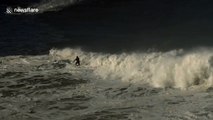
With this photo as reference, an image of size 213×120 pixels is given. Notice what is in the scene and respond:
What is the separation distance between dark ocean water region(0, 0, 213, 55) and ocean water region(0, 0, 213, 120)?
6cm

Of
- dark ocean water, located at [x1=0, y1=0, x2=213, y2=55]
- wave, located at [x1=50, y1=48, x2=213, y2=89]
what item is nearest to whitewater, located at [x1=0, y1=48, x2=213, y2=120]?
wave, located at [x1=50, y1=48, x2=213, y2=89]

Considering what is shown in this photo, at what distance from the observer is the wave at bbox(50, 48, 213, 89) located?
1878 cm

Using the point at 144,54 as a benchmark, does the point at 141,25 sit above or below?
above

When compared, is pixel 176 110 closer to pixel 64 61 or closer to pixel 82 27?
pixel 64 61

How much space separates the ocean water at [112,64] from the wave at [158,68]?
41 mm

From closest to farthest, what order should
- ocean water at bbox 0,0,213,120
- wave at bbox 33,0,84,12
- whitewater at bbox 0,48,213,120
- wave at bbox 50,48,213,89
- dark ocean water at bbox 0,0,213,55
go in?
whitewater at bbox 0,48,213,120 < ocean water at bbox 0,0,213,120 < wave at bbox 50,48,213,89 < dark ocean water at bbox 0,0,213,55 < wave at bbox 33,0,84,12

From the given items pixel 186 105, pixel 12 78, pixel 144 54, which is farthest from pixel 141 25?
pixel 186 105

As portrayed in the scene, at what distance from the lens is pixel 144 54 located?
23.3 meters

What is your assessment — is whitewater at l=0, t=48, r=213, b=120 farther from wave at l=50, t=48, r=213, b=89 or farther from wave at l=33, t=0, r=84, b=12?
wave at l=33, t=0, r=84, b=12

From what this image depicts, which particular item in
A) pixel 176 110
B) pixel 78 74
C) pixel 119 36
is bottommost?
pixel 176 110

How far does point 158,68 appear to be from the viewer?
20.4 m

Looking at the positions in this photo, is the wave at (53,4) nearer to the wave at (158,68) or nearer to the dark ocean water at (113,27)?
the dark ocean water at (113,27)

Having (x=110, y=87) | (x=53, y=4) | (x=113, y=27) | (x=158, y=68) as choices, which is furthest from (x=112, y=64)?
(x=53, y=4)

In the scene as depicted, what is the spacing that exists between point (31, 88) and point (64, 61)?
5.03 m
